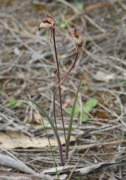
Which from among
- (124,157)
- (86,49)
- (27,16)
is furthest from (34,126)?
(27,16)

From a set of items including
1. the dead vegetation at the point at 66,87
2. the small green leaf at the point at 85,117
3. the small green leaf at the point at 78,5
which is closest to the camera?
the dead vegetation at the point at 66,87

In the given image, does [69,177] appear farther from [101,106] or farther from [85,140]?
[101,106]

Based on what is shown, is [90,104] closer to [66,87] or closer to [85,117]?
[85,117]

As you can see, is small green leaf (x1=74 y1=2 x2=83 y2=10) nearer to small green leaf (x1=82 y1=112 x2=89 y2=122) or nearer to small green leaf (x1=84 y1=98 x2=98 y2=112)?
small green leaf (x1=84 y1=98 x2=98 y2=112)

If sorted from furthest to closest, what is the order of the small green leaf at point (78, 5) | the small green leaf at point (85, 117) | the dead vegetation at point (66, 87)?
1. the small green leaf at point (78, 5)
2. the small green leaf at point (85, 117)
3. the dead vegetation at point (66, 87)

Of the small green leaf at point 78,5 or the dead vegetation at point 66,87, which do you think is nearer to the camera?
the dead vegetation at point 66,87

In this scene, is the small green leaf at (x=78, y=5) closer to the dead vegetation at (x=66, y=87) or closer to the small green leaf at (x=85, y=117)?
the dead vegetation at (x=66, y=87)

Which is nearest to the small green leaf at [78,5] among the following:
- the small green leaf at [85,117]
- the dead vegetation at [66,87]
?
the dead vegetation at [66,87]

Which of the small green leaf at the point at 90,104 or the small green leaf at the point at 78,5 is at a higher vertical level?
the small green leaf at the point at 78,5
